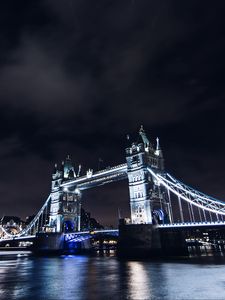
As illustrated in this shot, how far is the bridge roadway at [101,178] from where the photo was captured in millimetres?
→ 60125

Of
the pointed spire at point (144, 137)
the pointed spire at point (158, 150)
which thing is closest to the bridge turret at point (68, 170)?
the pointed spire at point (144, 137)

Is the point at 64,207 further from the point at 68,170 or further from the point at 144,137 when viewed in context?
the point at 144,137

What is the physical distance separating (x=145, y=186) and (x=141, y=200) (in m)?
2.79

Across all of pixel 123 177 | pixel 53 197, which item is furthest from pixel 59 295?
pixel 53 197

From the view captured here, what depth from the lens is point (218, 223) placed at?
127 ft

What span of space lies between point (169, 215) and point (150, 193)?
635cm

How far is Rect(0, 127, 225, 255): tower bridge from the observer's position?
148 feet

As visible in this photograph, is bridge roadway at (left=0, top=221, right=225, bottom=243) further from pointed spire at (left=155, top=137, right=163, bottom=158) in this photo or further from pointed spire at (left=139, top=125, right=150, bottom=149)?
pointed spire at (left=139, top=125, right=150, bottom=149)

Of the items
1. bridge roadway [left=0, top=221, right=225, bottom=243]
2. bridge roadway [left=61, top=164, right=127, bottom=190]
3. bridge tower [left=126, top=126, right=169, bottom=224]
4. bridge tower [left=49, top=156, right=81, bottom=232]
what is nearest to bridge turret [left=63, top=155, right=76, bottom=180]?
bridge tower [left=49, top=156, right=81, bottom=232]

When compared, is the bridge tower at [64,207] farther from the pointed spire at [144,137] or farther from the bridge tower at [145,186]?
the pointed spire at [144,137]

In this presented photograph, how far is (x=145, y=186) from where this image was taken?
174ft

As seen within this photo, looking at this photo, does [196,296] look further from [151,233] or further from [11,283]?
[151,233]

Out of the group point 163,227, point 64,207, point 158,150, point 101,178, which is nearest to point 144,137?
point 158,150

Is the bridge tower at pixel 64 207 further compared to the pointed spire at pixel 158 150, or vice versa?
the bridge tower at pixel 64 207
